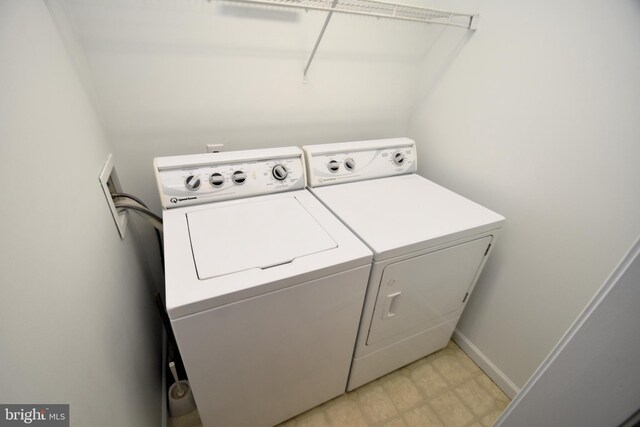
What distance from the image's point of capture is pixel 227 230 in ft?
3.49

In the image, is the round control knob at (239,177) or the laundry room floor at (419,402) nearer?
the round control knob at (239,177)

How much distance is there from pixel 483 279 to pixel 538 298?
0.92ft

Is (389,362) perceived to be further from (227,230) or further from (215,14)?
(215,14)

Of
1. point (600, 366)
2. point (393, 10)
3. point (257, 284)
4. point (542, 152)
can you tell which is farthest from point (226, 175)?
point (542, 152)

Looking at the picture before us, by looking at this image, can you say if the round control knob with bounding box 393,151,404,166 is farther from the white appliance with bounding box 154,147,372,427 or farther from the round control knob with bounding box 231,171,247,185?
the round control knob with bounding box 231,171,247,185

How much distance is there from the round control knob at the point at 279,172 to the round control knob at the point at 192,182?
336 mm

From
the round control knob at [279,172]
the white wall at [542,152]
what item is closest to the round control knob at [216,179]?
the round control knob at [279,172]

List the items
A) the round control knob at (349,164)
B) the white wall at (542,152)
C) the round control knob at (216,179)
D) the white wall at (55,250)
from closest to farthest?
the white wall at (55,250)
the white wall at (542,152)
the round control knob at (216,179)
the round control knob at (349,164)

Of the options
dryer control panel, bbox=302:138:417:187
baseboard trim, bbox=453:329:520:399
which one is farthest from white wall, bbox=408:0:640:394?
dryer control panel, bbox=302:138:417:187

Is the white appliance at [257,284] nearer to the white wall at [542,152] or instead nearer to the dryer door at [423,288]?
the dryer door at [423,288]

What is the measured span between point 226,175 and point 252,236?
0.37 metres

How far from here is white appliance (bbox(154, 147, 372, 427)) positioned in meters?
0.85

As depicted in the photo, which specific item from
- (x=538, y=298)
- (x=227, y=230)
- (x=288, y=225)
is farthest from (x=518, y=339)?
(x=227, y=230)

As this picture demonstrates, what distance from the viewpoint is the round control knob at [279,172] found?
1.33 meters
